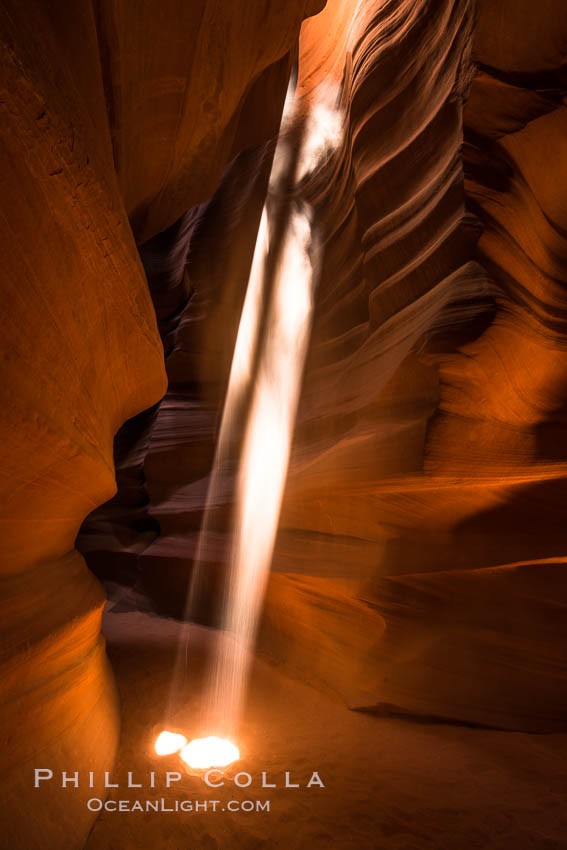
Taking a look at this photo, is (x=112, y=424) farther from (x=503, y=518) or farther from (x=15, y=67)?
(x=503, y=518)

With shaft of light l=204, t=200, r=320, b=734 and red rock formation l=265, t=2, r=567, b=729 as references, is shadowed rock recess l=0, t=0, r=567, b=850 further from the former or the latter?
shaft of light l=204, t=200, r=320, b=734

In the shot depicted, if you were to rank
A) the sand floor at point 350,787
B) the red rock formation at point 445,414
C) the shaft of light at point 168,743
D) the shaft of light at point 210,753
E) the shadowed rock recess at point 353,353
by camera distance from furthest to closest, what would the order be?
the red rock formation at point 445,414
the shaft of light at point 168,743
the shaft of light at point 210,753
the sand floor at point 350,787
the shadowed rock recess at point 353,353

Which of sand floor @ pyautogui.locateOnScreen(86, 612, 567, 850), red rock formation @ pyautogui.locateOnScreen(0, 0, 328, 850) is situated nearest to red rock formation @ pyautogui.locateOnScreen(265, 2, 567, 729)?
sand floor @ pyautogui.locateOnScreen(86, 612, 567, 850)

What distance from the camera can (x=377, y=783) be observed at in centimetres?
334

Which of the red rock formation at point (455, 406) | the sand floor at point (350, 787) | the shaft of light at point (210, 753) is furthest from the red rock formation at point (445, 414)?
the shaft of light at point (210, 753)

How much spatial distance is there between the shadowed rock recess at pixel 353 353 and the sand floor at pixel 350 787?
11.4 inches

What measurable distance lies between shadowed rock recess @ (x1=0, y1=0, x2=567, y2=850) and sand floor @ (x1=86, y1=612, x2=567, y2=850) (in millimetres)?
288

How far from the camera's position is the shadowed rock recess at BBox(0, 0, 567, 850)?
231cm

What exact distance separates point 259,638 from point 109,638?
188 cm

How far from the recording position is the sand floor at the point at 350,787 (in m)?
2.83

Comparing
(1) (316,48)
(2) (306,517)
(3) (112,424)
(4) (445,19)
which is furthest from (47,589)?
(1) (316,48)

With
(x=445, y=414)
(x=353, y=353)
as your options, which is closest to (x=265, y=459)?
(x=353, y=353)

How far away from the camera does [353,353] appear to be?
6250 millimetres

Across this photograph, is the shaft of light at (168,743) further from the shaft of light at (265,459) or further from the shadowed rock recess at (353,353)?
the shaft of light at (265,459)
